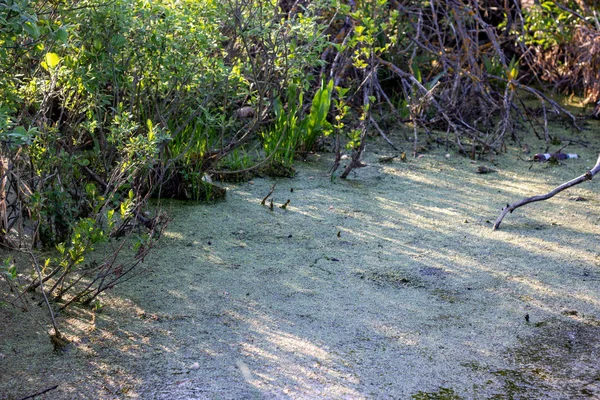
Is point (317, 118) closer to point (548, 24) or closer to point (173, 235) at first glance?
point (173, 235)

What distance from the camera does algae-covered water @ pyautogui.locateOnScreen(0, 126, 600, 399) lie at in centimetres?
201

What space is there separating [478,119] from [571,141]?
575 mm

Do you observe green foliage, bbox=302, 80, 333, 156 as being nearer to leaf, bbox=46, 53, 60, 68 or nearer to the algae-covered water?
the algae-covered water

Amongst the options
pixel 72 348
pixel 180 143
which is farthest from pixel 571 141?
pixel 72 348

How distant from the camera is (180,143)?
3.54m

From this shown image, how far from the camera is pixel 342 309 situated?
2.43 m

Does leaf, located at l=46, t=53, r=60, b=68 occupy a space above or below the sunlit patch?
above

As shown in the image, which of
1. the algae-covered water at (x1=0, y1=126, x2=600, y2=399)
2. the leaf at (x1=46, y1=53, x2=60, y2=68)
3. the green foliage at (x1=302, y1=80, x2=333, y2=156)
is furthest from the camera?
the green foliage at (x1=302, y1=80, x2=333, y2=156)

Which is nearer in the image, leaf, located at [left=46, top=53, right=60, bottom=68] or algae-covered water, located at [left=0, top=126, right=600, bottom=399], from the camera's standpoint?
algae-covered water, located at [left=0, top=126, right=600, bottom=399]

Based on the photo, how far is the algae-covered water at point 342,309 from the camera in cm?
201

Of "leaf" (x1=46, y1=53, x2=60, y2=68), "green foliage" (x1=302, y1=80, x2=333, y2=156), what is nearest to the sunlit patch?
"leaf" (x1=46, y1=53, x2=60, y2=68)

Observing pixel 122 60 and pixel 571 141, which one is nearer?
pixel 122 60

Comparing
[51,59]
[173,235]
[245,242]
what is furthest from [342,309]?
[51,59]

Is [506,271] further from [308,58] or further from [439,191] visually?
[308,58]
